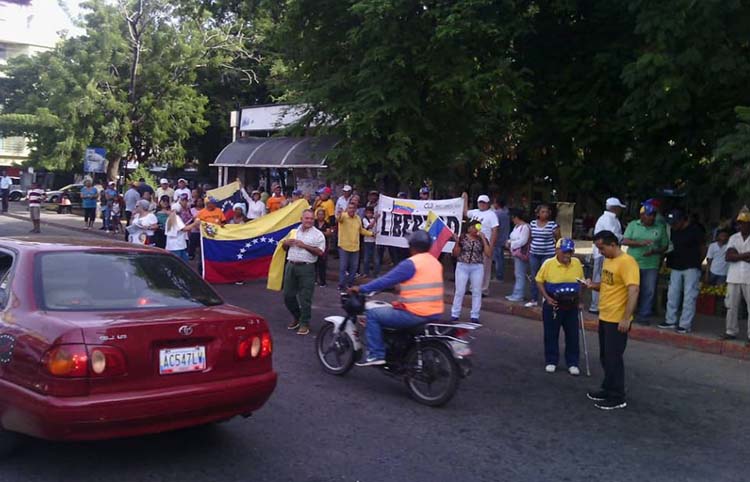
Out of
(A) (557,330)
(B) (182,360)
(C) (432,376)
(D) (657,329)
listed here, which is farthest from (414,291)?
(D) (657,329)

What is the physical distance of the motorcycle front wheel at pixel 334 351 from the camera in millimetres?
7464

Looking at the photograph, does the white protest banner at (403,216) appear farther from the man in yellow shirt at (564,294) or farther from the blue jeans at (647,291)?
the man in yellow shirt at (564,294)

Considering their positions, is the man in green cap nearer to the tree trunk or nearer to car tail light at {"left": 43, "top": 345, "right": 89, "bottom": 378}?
car tail light at {"left": 43, "top": 345, "right": 89, "bottom": 378}

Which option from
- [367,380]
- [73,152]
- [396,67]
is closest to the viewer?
[367,380]

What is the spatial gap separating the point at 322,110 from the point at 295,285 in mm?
7418

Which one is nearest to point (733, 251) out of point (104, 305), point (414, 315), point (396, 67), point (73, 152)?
point (414, 315)

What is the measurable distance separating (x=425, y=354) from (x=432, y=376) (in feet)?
0.67

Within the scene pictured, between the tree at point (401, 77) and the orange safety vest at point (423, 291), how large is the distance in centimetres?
736

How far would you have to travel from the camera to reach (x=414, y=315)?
6742 mm

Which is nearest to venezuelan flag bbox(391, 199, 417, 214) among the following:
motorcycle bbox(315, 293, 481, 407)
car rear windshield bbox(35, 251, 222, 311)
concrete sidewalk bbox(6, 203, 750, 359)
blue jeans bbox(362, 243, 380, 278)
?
blue jeans bbox(362, 243, 380, 278)

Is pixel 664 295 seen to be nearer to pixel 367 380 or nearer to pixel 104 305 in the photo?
pixel 367 380

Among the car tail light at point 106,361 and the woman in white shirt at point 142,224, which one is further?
Answer: the woman in white shirt at point 142,224

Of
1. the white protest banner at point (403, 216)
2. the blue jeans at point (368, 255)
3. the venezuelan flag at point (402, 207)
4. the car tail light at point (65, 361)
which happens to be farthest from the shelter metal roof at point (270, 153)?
the car tail light at point (65, 361)

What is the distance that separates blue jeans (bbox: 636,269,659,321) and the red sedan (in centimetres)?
751
